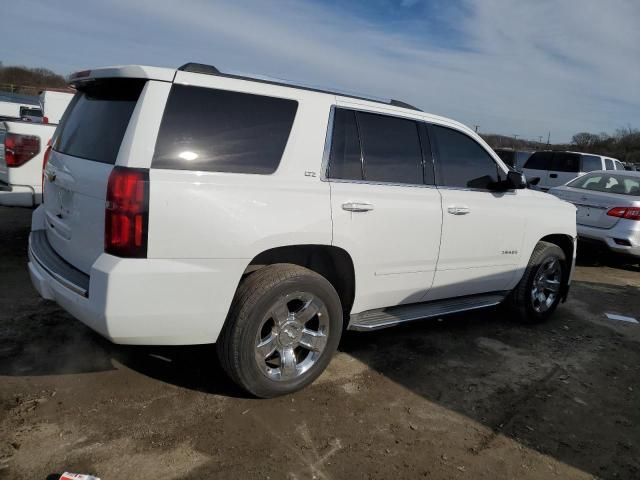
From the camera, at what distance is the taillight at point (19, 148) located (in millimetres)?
5492

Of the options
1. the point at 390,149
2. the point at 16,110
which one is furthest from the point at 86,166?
the point at 16,110

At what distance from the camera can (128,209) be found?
262 cm

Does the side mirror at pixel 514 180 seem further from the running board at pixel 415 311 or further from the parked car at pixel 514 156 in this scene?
the parked car at pixel 514 156

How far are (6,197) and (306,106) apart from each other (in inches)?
151

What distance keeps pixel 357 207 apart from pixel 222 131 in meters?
1.01

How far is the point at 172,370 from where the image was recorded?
11.8 ft

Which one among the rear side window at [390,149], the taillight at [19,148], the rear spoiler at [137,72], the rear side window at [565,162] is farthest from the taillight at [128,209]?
the rear side window at [565,162]

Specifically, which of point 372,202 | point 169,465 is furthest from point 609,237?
point 169,465

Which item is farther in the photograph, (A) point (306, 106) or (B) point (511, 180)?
(B) point (511, 180)

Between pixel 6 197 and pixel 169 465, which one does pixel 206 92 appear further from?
pixel 6 197

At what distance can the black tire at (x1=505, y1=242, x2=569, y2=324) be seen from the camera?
5020mm

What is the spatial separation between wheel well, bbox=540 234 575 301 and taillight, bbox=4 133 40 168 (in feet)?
17.8

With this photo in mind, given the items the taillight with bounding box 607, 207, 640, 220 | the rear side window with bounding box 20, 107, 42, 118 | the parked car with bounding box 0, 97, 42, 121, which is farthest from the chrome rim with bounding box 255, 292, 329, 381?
the rear side window with bounding box 20, 107, 42, 118

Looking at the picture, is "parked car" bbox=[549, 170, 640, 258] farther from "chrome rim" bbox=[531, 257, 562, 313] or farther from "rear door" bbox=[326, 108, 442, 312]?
"rear door" bbox=[326, 108, 442, 312]
